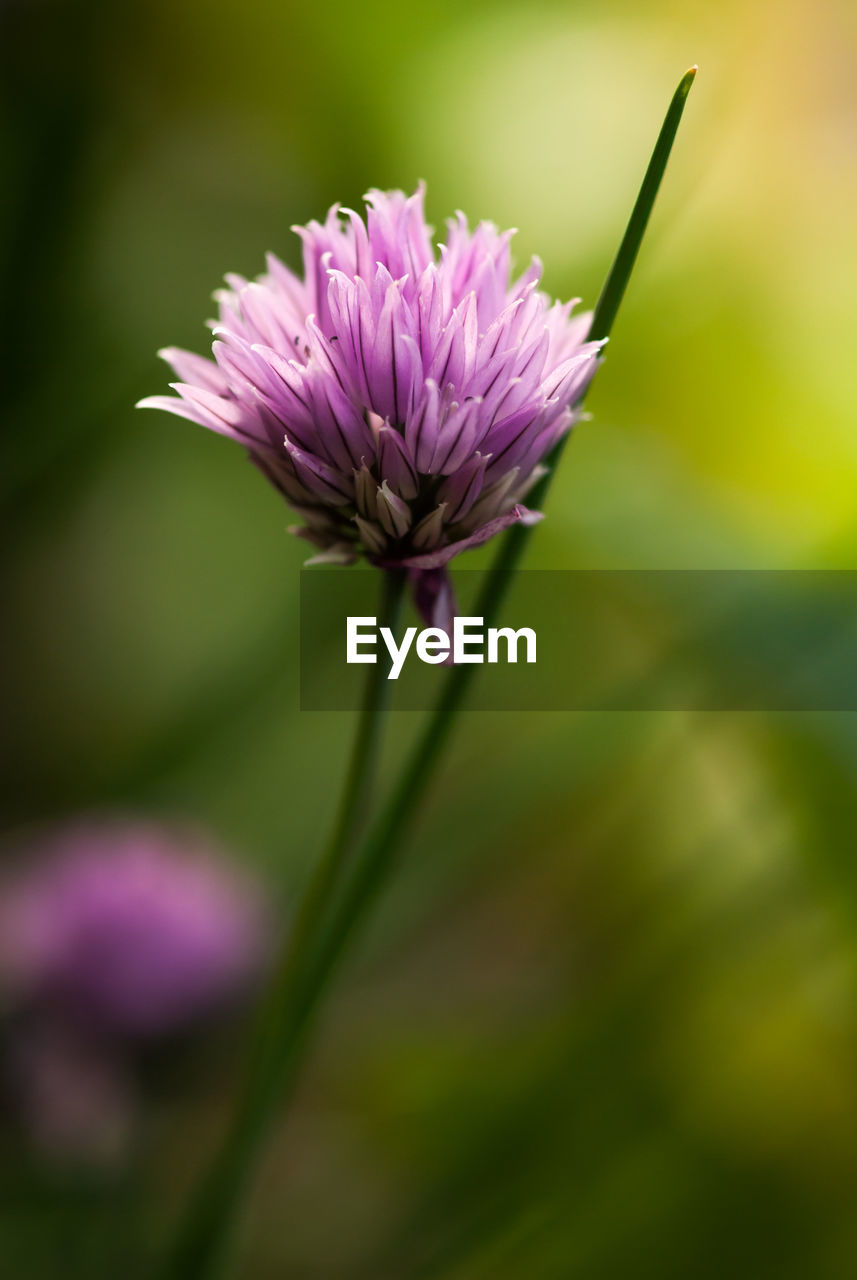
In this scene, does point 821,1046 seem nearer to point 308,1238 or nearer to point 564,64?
point 308,1238

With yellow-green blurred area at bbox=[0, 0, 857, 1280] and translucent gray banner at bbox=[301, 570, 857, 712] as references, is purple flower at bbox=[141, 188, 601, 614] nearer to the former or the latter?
translucent gray banner at bbox=[301, 570, 857, 712]

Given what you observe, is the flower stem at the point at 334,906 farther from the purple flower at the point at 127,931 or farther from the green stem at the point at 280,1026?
the purple flower at the point at 127,931

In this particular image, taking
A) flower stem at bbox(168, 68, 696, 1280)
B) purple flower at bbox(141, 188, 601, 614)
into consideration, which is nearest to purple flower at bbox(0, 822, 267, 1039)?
flower stem at bbox(168, 68, 696, 1280)

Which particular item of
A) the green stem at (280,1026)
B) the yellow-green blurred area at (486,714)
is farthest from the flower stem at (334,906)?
the yellow-green blurred area at (486,714)

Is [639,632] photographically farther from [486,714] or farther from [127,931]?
[127,931]

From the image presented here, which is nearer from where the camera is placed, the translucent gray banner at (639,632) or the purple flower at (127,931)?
the translucent gray banner at (639,632)

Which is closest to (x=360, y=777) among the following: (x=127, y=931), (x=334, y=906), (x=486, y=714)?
(x=334, y=906)
